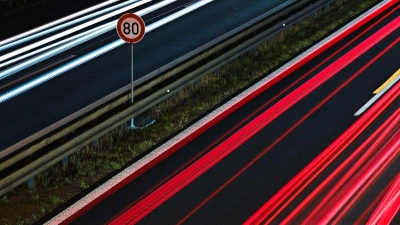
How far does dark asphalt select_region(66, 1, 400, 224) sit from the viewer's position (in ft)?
48.7

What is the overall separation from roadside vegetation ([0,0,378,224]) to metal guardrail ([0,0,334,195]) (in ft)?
1.04

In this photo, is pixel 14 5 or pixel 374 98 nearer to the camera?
pixel 374 98

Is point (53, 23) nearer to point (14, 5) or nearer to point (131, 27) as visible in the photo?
point (14, 5)

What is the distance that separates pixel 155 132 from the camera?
63.4 ft

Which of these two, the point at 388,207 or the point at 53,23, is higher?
the point at 388,207

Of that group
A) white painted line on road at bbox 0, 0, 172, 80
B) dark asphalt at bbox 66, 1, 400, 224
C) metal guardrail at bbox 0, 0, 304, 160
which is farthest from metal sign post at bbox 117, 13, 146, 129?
white painted line on road at bbox 0, 0, 172, 80

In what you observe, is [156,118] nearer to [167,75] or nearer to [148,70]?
[167,75]

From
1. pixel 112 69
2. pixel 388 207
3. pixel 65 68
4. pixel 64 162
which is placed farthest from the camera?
pixel 65 68

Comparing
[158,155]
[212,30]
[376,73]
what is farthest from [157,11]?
[158,155]

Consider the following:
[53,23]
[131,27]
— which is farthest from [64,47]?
[131,27]

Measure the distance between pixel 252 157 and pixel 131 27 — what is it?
14.3ft

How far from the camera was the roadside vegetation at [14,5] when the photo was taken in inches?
1278

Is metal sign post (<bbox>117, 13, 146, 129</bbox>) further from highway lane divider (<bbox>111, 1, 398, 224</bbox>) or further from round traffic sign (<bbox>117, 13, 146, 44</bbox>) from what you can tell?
highway lane divider (<bbox>111, 1, 398, 224</bbox>)

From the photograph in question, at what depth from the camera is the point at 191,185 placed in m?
16.0
